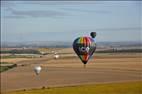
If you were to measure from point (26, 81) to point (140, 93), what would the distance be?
11.4 metres

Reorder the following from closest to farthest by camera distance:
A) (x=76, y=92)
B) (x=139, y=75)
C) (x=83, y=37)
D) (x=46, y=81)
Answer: (x=76, y=92) → (x=83, y=37) → (x=46, y=81) → (x=139, y=75)

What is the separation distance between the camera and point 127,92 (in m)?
17.4

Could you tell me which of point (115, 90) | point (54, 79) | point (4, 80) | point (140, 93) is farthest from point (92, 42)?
point (4, 80)

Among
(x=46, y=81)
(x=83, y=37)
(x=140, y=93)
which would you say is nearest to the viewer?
(x=140, y=93)

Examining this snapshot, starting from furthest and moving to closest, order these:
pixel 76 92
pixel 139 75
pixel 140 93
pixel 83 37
A: pixel 139 75 → pixel 83 37 → pixel 76 92 → pixel 140 93

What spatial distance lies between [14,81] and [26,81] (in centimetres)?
87

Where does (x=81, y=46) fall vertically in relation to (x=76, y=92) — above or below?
above

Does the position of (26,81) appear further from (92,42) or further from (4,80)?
(92,42)

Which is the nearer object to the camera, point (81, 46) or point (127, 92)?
point (127, 92)

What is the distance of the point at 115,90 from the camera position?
1844 cm

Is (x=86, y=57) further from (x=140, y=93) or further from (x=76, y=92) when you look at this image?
(x=140, y=93)

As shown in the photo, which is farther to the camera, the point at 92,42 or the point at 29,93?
the point at 92,42

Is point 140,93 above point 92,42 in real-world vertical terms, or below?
below

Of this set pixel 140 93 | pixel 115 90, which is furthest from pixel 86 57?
pixel 140 93
